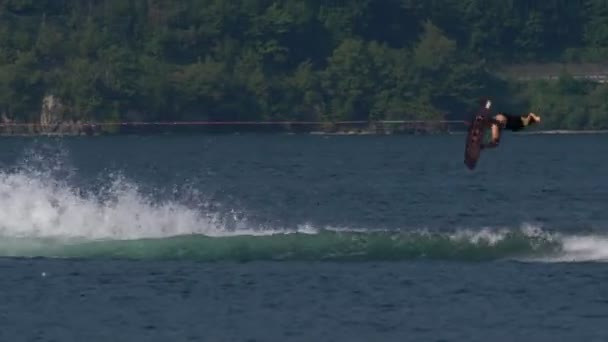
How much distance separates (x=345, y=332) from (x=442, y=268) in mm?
7751

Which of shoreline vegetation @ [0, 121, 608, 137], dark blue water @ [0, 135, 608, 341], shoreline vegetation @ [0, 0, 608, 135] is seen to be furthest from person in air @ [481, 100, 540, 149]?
shoreline vegetation @ [0, 0, 608, 135]

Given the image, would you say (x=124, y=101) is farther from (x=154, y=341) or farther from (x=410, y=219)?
(x=154, y=341)

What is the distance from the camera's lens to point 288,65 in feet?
563

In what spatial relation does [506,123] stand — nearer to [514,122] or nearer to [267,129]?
[514,122]

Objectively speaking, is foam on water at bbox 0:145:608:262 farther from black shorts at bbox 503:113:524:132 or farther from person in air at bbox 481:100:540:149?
black shorts at bbox 503:113:524:132

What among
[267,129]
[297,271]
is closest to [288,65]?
[267,129]

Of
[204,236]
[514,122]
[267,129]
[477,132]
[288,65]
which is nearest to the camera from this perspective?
[514,122]

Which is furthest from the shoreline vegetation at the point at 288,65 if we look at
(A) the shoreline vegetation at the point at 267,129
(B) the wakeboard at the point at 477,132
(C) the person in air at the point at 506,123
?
(C) the person in air at the point at 506,123

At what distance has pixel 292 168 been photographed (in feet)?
327

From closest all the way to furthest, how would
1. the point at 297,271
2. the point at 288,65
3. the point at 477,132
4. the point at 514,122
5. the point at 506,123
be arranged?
the point at 514,122 < the point at 506,123 < the point at 477,132 < the point at 297,271 < the point at 288,65

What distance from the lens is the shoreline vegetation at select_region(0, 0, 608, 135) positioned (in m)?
162

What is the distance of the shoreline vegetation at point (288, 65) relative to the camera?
Result: 16212 cm

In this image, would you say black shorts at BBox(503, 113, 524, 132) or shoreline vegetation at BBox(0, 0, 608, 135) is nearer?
black shorts at BBox(503, 113, 524, 132)

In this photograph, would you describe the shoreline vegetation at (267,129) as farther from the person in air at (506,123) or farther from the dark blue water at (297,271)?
the person in air at (506,123)
